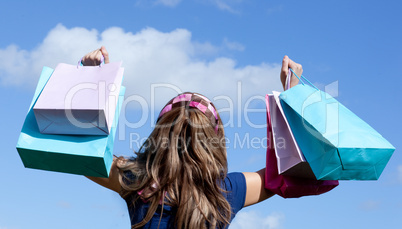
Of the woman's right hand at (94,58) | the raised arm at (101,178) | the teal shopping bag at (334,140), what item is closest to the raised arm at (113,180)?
the raised arm at (101,178)

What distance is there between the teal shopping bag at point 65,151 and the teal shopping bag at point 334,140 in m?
1.01

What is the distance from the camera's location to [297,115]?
2.51 meters

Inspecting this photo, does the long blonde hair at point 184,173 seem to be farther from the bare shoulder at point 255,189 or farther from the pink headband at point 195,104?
the bare shoulder at point 255,189

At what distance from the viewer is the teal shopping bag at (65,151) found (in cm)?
236

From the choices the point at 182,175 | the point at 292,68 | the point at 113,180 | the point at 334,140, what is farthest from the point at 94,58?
the point at 334,140

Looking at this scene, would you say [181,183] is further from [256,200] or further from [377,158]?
→ [377,158]

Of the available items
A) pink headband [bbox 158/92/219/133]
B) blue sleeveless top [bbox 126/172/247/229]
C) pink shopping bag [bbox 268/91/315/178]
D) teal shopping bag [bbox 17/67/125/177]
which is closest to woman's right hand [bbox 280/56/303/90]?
pink shopping bag [bbox 268/91/315/178]

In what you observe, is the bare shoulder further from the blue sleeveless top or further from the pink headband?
the pink headband

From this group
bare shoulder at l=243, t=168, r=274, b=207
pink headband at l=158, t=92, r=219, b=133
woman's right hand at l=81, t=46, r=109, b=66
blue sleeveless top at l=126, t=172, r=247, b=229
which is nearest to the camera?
blue sleeveless top at l=126, t=172, r=247, b=229

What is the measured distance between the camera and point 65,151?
237 cm

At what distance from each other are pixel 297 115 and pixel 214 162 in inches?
20.9

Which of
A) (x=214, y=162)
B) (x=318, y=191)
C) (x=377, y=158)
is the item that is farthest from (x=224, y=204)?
(x=377, y=158)

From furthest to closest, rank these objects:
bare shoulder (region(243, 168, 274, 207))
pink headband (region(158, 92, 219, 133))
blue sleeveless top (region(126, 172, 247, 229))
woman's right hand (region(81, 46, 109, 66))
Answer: woman's right hand (region(81, 46, 109, 66))
bare shoulder (region(243, 168, 274, 207))
pink headband (region(158, 92, 219, 133))
blue sleeveless top (region(126, 172, 247, 229))

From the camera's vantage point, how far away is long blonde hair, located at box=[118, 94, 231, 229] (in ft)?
7.53
